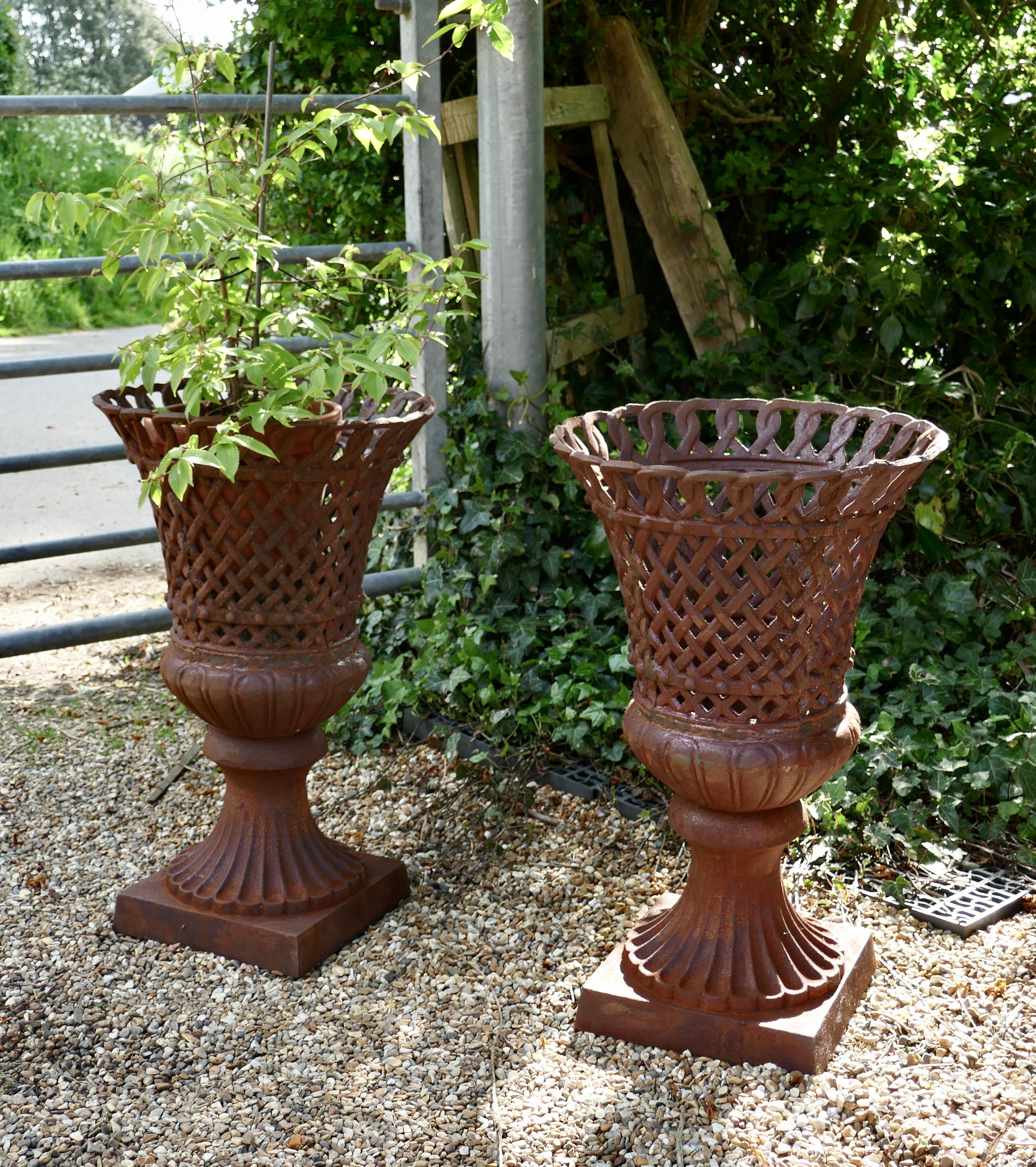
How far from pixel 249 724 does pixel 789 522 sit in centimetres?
110

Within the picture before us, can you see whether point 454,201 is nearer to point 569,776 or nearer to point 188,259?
point 188,259

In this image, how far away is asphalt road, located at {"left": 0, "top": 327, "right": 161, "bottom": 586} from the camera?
221 inches

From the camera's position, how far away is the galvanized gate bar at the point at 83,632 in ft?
10.1

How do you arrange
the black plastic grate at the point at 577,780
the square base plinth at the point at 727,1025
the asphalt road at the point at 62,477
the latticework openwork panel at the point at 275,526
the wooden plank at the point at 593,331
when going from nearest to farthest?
1. the square base plinth at the point at 727,1025
2. the latticework openwork panel at the point at 275,526
3. the black plastic grate at the point at 577,780
4. the wooden plank at the point at 593,331
5. the asphalt road at the point at 62,477

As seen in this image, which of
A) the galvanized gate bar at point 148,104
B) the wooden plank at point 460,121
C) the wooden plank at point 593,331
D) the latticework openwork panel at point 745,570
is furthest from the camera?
the wooden plank at point 593,331

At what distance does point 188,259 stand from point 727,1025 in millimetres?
2237

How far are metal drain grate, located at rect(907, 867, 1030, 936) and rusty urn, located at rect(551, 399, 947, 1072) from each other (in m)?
0.29

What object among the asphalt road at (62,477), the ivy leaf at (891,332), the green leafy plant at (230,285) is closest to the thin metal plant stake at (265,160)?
the green leafy plant at (230,285)

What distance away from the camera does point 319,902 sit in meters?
2.41

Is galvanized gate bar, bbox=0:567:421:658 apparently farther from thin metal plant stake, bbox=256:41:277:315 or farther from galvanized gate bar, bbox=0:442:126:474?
thin metal plant stake, bbox=256:41:277:315

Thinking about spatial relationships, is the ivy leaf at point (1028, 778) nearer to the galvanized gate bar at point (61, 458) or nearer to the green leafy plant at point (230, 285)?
the green leafy plant at point (230, 285)

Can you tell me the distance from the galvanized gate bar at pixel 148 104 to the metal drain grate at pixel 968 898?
2.04m

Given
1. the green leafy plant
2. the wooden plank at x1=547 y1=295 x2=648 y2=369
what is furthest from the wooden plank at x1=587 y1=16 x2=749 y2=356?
the green leafy plant

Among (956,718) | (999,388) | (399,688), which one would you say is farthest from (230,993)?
(999,388)
